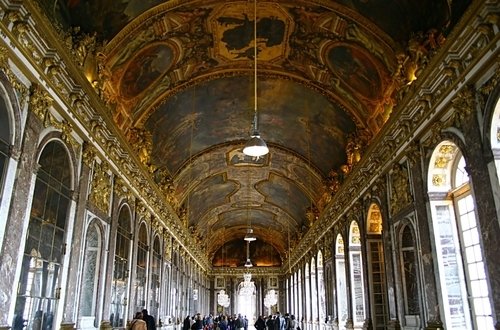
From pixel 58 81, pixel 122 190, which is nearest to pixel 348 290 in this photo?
pixel 122 190

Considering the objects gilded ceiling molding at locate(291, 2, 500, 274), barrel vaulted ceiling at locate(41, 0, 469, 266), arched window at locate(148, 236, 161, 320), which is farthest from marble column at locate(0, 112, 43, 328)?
arched window at locate(148, 236, 161, 320)

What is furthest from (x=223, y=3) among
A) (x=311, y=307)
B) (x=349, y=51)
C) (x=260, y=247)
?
(x=260, y=247)

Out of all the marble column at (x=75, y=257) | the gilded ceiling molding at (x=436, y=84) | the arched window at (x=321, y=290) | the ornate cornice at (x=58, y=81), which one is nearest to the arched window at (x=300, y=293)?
the arched window at (x=321, y=290)

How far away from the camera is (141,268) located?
606 inches

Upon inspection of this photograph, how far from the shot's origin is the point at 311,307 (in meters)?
26.2

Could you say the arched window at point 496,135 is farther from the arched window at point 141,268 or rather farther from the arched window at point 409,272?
the arched window at point 141,268

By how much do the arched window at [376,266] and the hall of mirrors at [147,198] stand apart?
3 centimetres

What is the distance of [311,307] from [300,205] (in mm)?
6050

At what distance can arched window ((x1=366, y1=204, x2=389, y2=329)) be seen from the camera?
1363 centimetres

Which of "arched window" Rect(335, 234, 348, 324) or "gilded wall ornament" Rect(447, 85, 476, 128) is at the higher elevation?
"gilded wall ornament" Rect(447, 85, 476, 128)

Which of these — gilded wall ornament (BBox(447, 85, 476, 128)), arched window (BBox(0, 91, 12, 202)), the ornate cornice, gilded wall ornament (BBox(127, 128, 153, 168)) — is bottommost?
arched window (BBox(0, 91, 12, 202))

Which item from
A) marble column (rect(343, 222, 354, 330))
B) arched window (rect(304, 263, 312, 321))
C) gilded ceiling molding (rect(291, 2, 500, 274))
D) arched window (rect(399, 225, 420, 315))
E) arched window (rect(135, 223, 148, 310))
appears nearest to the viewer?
gilded ceiling molding (rect(291, 2, 500, 274))

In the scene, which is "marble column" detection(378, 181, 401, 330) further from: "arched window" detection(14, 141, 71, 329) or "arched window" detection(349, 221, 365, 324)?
"arched window" detection(14, 141, 71, 329)

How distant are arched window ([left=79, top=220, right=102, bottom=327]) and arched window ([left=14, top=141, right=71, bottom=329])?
152cm
